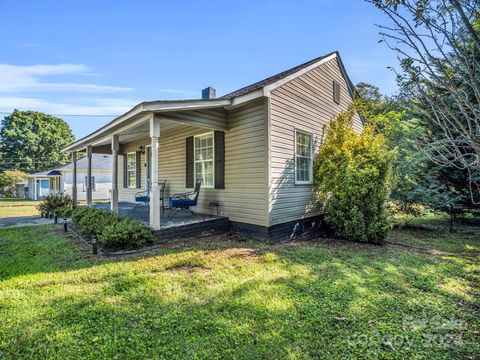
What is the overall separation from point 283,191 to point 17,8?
1000cm

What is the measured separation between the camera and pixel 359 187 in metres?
6.57

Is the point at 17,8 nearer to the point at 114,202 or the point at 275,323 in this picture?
the point at 114,202

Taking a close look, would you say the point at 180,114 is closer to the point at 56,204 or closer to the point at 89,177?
the point at 89,177

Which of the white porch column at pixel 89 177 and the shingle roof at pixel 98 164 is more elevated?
the shingle roof at pixel 98 164

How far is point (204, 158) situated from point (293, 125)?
277 centimetres

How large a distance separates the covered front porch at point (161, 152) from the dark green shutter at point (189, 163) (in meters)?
0.03

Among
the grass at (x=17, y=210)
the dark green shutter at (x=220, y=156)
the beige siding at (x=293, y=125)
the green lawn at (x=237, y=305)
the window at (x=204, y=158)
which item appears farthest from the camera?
the grass at (x=17, y=210)

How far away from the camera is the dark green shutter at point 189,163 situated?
809 centimetres

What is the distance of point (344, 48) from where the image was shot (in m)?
9.22

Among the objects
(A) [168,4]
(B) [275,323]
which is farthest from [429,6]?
(A) [168,4]

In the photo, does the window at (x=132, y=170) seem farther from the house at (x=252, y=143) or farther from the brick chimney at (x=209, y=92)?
the brick chimney at (x=209, y=92)

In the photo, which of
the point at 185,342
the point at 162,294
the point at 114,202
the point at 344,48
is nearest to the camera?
the point at 185,342

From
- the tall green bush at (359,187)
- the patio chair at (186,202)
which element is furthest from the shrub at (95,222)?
the tall green bush at (359,187)

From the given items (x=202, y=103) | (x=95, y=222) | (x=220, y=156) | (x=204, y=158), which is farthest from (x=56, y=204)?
(x=202, y=103)
